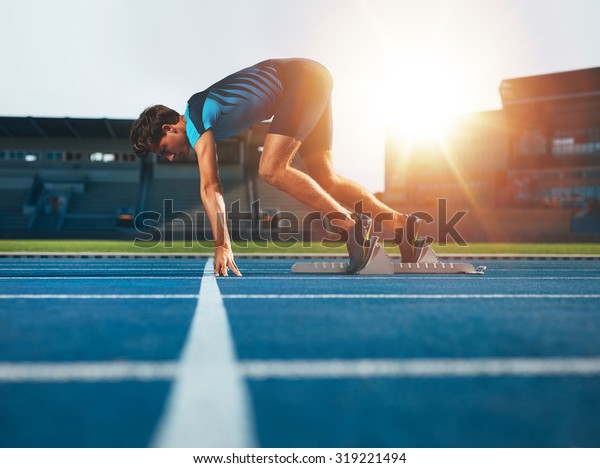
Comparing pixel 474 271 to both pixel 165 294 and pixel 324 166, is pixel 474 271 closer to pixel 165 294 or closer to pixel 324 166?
pixel 324 166

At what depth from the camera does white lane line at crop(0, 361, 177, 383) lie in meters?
1.52

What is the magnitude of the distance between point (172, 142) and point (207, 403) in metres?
4.25

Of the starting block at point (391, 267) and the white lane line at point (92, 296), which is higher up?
the white lane line at point (92, 296)

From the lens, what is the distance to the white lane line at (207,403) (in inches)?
46.6

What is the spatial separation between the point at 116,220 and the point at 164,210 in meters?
2.81

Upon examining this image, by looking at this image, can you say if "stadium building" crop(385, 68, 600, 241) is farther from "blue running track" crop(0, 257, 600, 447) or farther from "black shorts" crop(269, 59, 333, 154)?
"blue running track" crop(0, 257, 600, 447)

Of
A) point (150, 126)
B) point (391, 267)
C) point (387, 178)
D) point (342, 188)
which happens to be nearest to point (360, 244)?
point (391, 267)

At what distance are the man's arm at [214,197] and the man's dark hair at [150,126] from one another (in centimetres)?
43

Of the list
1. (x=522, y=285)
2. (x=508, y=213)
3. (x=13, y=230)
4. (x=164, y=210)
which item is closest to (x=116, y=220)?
(x=164, y=210)

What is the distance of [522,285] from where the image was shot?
171 inches

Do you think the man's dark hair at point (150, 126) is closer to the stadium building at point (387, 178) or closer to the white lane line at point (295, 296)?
the white lane line at point (295, 296)

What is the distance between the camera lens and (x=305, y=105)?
5.36 m

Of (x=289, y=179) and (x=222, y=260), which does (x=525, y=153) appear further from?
(x=222, y=260)

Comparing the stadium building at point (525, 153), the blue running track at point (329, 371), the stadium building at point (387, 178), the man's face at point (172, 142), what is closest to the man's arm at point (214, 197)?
the man's face at point (172, 142)
